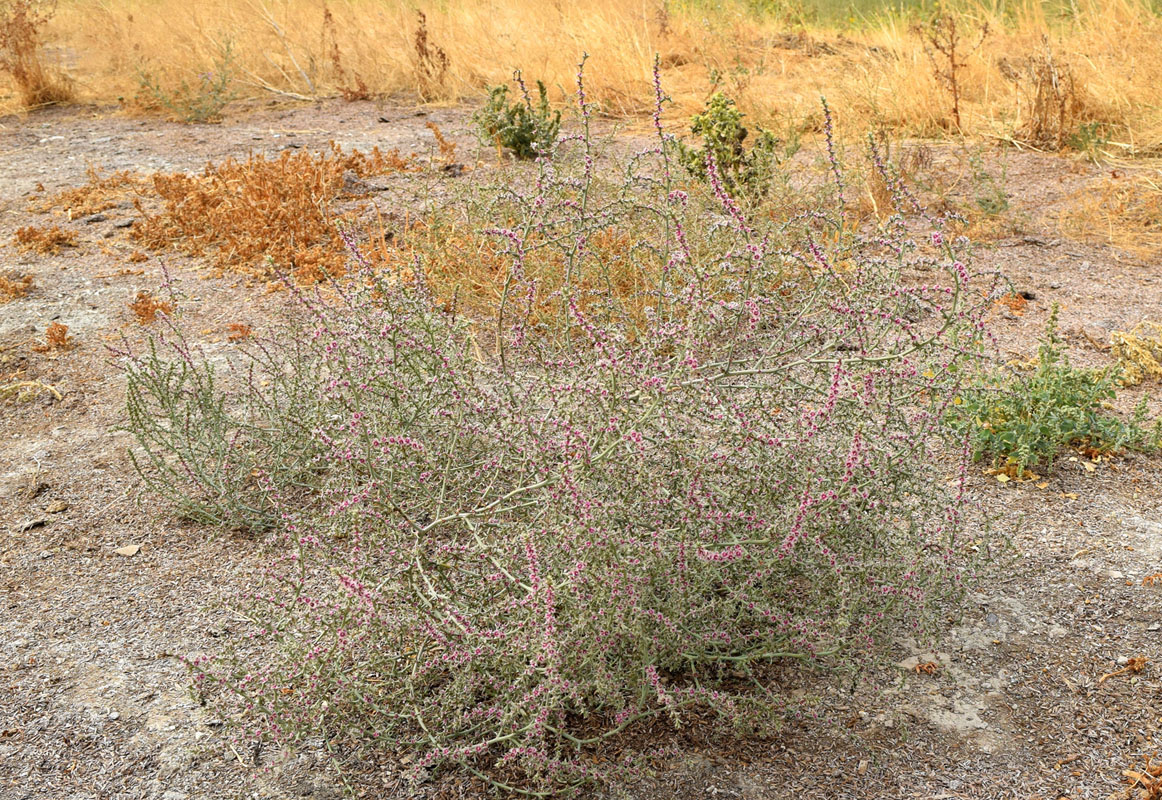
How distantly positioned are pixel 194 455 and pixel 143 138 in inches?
235

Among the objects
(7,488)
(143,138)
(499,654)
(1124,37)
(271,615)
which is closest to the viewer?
(499,654)

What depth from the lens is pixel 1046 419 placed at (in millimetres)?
3400

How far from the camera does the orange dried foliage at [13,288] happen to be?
5.19 m

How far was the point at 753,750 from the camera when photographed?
2.28 m

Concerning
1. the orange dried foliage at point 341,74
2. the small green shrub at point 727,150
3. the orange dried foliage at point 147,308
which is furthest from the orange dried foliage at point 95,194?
the small green shrub at point 727,150

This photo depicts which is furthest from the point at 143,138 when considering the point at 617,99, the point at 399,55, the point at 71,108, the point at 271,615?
the point at 271,615

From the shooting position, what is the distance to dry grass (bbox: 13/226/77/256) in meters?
5.79

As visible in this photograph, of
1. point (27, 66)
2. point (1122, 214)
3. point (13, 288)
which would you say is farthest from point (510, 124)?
point (27, 66)

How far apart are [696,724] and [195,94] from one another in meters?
8.64

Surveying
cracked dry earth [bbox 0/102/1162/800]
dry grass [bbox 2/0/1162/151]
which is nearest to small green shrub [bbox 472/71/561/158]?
dry grass [bbox 2/0/1162/151]

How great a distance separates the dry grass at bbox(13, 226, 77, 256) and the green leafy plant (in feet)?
10.6

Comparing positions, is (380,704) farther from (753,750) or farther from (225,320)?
(225,320)

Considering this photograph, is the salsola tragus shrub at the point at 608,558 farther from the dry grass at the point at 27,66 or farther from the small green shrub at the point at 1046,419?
the dry grass at the point at 27,66

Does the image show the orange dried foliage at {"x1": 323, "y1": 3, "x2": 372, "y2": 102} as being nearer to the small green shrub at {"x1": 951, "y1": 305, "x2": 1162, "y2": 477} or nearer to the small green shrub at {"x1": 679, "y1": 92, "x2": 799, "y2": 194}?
the small green shrub at {"x1": 679, "y1": 92, "x2": 799, "y2": 194}
